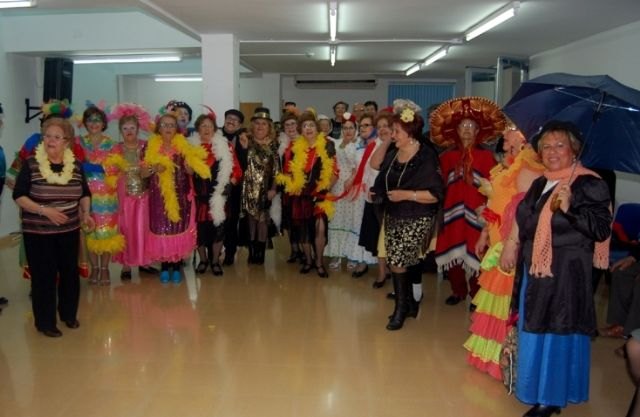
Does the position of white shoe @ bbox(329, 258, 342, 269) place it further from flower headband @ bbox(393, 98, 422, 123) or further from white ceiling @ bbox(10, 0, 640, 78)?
white ceiling @ bbox(10, 0, 640, 78)

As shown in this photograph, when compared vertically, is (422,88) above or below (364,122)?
above

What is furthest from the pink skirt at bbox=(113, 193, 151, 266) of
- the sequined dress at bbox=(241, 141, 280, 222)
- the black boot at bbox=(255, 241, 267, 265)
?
the black boot at bbox=(255, 241, 267, 265)

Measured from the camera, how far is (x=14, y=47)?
302 inches

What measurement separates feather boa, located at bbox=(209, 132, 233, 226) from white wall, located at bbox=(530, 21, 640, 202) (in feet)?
15.2

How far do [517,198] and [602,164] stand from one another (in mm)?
460

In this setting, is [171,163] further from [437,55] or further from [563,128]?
[437,55]

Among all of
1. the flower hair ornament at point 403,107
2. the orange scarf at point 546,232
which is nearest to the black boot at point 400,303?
the flower hair ornament at point 403,107

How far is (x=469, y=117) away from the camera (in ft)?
13.6

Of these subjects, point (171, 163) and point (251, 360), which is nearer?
point (251, 360)

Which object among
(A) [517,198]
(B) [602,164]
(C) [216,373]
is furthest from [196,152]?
(B) [602,164]

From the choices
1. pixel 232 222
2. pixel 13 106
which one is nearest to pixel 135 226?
pixel 232 222

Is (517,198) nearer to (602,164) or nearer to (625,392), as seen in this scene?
(602,164)

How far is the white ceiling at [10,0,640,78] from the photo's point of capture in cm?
555

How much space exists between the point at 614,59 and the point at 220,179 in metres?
5.30
